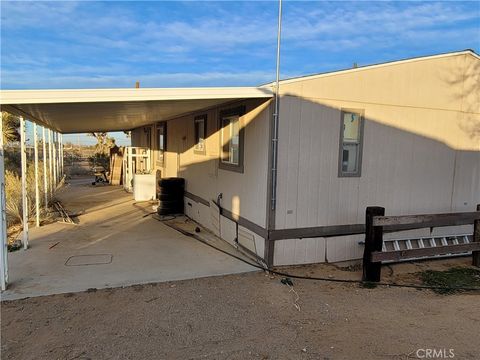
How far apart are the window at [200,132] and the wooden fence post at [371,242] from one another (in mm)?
4146

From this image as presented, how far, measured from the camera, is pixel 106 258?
5.66 metres

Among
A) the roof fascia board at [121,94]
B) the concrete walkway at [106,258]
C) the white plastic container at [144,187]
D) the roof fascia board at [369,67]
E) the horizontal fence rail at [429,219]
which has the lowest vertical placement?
the concrete walkway at [106,258]

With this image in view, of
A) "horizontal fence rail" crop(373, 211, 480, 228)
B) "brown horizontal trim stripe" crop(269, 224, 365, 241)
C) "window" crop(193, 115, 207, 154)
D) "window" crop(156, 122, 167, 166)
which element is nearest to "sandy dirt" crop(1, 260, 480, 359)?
"brown horizontal trim stripe" crop(269, 224, 365, 241)

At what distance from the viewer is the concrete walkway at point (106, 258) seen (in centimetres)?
467

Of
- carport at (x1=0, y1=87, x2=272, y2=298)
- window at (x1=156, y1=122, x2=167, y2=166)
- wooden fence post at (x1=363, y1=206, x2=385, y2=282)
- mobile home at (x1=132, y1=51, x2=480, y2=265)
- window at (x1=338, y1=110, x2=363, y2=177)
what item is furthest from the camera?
window at (x1=156, y1=122, x2=167, y2=166)

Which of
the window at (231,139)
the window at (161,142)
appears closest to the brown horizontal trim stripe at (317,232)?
the window at (231,139)

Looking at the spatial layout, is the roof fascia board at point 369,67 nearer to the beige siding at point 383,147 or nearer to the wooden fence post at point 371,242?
the beige siding at point 383,147

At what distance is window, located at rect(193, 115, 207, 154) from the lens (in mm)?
7907

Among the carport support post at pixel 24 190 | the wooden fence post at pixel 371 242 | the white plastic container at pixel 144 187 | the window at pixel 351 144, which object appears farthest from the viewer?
the white plastic container at pixel 144 187

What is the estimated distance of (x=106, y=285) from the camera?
14.9 feet

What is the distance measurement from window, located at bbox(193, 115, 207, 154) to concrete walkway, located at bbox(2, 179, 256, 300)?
75.6 inches

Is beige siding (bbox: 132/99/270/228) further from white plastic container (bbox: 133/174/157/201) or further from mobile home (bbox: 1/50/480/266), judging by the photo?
white plastic container (bbox: 133/174/157/201)

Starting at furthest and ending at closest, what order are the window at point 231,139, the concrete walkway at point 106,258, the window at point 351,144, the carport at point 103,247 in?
the window at point 231,139, the window at point 351,144, the concrete walkway at point 106,258, the carport at point 103,247

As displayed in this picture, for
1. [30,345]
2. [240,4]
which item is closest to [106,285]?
[30,345]
